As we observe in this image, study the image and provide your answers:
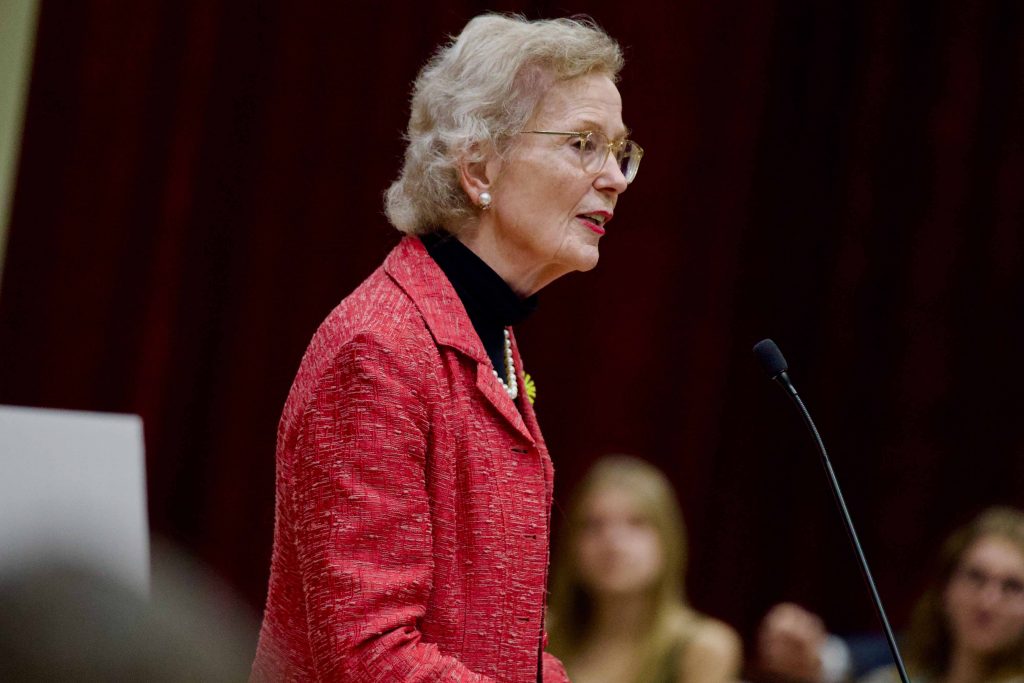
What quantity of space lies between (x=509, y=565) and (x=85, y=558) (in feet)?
3.17

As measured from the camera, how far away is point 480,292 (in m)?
1.66

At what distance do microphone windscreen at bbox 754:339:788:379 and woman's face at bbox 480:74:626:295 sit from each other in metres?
0.27

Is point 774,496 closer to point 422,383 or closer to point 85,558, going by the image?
point 422,383

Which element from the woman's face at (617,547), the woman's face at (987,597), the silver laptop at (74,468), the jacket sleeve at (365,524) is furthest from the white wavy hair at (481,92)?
the woman's face at (987,597)

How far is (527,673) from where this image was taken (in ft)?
5.09

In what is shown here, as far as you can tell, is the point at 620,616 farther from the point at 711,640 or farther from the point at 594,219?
the point at 594,219

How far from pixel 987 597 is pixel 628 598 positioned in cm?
75

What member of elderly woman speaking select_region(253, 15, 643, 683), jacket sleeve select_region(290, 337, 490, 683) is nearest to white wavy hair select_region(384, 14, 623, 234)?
elderly woman speaking select_region(253, 15, 643, 683)

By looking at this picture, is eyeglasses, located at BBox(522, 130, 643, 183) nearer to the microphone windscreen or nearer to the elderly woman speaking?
the elderly woman speaking

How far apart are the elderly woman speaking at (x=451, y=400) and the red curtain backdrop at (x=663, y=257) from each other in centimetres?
182

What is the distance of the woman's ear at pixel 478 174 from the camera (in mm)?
1700

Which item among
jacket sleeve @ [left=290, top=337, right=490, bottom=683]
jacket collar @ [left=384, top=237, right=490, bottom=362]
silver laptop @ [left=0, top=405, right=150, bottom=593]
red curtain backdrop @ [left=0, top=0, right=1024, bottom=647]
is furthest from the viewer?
red curtain backdrop @ [left=0, top=0, right=1024, bottom=647]

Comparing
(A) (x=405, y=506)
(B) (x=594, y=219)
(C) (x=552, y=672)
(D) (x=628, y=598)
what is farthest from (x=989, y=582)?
(A) (x=405, y=506)

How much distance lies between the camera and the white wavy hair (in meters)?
1.67
